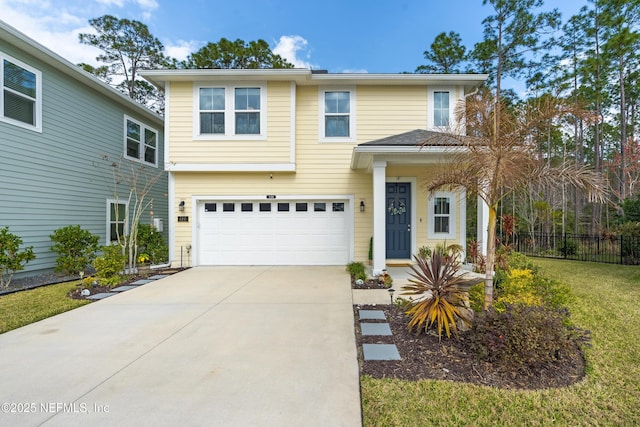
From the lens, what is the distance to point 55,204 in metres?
7.77

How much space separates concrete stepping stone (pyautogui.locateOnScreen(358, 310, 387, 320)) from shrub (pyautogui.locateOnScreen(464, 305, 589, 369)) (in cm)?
135

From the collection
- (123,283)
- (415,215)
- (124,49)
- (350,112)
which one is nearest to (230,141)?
(350,112)

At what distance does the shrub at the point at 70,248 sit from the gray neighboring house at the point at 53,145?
1.97 ft

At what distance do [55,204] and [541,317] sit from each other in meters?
10.6

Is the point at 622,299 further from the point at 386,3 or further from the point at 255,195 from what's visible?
the point at 386,3

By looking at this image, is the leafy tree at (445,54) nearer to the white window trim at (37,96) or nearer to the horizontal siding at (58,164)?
the horizontal siding at (58,164)

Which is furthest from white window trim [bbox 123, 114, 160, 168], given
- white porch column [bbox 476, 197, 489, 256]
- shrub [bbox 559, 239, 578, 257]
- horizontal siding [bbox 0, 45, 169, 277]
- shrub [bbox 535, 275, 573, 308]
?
shrub [bbox 559, 239, 578, 257]

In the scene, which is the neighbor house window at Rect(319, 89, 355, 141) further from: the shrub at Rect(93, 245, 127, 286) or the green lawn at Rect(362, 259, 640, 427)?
the green lawn at Rect(362, 259, 640, 427)

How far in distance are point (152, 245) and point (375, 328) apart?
8017mm

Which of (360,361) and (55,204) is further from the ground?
(55,204)

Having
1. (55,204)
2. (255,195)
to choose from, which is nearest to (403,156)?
(255,195)

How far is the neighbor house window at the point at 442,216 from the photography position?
27.2 ft

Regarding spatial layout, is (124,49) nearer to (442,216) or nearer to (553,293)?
(442,216)

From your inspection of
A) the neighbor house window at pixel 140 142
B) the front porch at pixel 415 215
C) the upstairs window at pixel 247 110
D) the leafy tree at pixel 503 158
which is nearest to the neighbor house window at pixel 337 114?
the front porch at pixel 415 215
